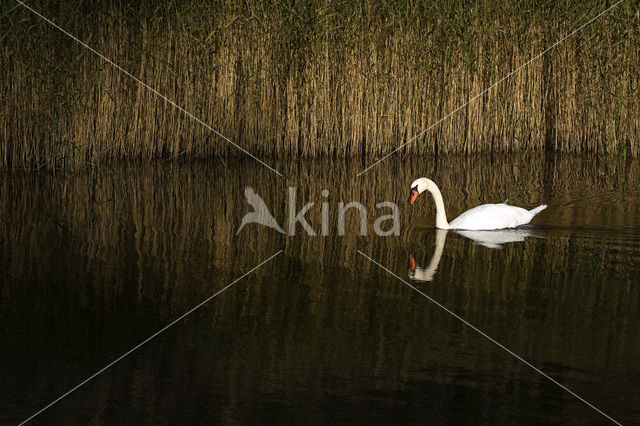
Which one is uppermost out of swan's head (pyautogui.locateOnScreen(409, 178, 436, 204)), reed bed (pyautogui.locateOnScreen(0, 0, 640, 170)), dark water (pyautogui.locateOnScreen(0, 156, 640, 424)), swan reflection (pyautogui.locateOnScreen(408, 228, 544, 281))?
reed bed (pyautogui.locateOnScreen(0, 0, 640, 170))

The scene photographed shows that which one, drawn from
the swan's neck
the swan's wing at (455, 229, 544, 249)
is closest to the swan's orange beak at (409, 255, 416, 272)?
the swan's wing at (455, 229, 544, 249)

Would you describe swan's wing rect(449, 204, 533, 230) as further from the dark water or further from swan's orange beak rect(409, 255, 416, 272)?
swan's orange beak rect(409, 255, 416, 272)

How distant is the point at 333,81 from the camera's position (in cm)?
1150

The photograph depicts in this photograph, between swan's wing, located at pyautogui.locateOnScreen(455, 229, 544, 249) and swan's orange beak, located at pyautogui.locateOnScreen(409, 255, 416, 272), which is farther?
swan's wing, located at pyautogui.locateOnScreen(455, 229, 544, 249)

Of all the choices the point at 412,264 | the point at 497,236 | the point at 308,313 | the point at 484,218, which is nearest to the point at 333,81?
the point at 484,218

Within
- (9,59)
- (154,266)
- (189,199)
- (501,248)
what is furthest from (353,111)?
(154,266)

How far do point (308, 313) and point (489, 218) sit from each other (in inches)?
104

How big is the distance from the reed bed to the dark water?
1.60m

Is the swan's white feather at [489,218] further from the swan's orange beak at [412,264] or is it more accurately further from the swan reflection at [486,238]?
the swan's orange beak at [412,264]

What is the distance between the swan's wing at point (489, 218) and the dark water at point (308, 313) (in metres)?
0.17

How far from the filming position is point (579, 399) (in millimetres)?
4098

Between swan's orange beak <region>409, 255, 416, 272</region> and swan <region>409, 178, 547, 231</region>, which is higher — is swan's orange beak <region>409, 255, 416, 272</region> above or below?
below

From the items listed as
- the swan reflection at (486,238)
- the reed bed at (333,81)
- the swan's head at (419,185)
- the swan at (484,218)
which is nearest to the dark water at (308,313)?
the swan reflection at (486,238)

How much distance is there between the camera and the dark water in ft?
13.4
